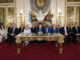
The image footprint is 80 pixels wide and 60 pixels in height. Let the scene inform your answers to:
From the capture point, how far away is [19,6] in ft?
34.4

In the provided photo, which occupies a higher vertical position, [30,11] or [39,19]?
[30,11]

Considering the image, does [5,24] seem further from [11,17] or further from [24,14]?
[24,14]

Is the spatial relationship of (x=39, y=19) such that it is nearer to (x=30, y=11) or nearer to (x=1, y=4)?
(x=30, y=11)

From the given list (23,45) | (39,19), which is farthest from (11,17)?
(23,45)

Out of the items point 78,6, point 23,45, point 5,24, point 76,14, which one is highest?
point 78,6

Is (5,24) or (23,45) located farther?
(5,24)

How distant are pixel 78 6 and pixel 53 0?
207 cm

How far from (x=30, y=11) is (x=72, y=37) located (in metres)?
4.23

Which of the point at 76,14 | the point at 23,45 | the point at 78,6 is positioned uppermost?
the point at 78,6

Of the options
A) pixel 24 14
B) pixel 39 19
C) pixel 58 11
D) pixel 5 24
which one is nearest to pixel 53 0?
pixel 58 11

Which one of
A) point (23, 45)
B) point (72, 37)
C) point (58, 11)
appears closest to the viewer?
point (23, 45)

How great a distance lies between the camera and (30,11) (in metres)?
10.4

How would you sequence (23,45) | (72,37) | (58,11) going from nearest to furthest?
1. (23,45)
2. (72,37)
3. (58,11)

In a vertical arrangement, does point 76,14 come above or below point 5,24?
above
